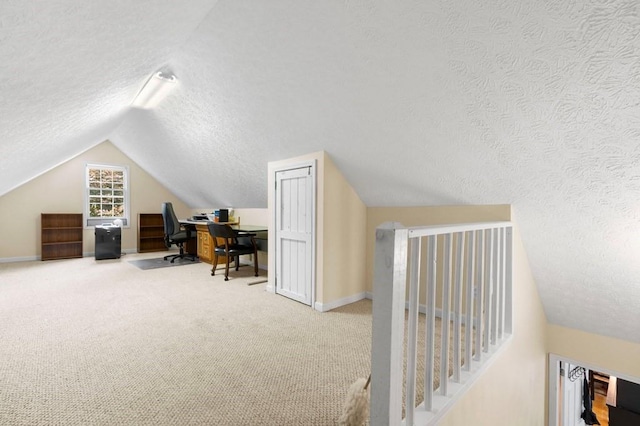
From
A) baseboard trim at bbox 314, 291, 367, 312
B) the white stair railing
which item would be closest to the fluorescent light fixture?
baseboard trim at bbox 314, 291, 367, 312

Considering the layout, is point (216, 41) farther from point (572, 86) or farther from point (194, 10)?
point (572, 86)

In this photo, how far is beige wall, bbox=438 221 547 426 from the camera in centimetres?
173

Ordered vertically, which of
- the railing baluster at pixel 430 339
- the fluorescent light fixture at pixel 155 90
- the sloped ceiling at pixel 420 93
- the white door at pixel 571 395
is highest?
the fluorescent light fixture at pixel 155 90

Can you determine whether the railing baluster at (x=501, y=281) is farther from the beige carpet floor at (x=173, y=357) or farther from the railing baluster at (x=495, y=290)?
the beige carpet floor at (x=173, y=357)

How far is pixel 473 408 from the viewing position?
1.69m

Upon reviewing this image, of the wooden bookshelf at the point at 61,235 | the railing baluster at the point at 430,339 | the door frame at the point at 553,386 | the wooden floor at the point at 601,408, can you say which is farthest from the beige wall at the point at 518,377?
the wooden bookshelf at the point at 61,235

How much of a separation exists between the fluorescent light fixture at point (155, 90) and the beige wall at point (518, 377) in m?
3.90

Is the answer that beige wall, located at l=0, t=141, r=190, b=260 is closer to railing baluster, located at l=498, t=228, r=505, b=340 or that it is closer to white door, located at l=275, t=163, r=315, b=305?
white door, located at l=275, t=163, r=315, b=305

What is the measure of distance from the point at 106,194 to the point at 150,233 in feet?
4.18

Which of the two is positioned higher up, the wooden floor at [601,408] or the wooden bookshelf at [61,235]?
the wooden bookshelf at [61,235]

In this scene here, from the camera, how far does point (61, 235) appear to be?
616 centimetres

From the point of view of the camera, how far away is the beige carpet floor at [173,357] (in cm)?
159

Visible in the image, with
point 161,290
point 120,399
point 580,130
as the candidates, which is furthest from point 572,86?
point 161,290

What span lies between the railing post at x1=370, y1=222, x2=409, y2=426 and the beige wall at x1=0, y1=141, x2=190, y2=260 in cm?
752
